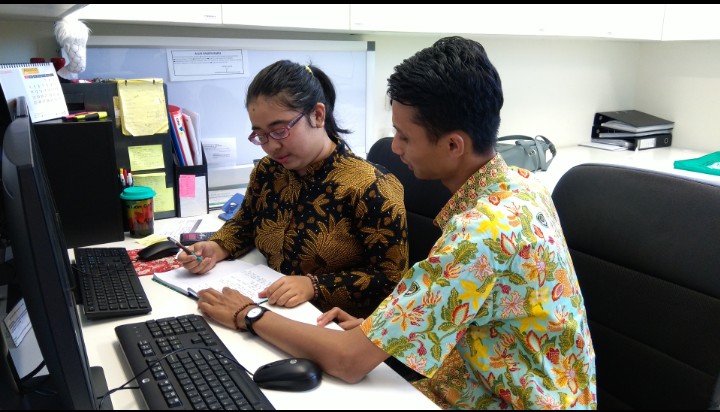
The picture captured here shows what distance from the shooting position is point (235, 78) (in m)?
2.06

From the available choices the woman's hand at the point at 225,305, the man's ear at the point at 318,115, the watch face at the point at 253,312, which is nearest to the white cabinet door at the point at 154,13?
the man's ear at the point at 318,115

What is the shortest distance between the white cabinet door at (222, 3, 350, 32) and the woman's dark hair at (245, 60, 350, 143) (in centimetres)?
45

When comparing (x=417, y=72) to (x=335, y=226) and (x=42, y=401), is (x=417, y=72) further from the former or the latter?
(x=42, y=401)

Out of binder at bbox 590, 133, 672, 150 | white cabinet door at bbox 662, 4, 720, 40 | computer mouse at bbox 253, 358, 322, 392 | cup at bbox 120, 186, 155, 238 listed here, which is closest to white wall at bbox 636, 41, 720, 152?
binder at bbox 590, 133, 672, 150

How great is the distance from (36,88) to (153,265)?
22.1 inches

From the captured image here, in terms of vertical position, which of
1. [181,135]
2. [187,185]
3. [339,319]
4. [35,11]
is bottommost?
[339,319]

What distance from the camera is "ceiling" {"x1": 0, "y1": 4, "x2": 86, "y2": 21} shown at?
1387 mm

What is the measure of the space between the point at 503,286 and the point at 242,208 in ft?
2.97

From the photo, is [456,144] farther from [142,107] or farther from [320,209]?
[142,107]

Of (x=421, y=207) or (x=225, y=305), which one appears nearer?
(x=225, y=305)

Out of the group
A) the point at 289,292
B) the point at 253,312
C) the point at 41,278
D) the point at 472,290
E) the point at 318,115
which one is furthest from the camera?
the point at 318,115

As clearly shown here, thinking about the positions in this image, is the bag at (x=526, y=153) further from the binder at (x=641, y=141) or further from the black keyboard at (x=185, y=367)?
the black keyboard at (x=185, y=367)

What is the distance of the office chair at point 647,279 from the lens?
35.9 inches

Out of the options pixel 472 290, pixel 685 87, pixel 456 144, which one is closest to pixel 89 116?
pixel 456 144
